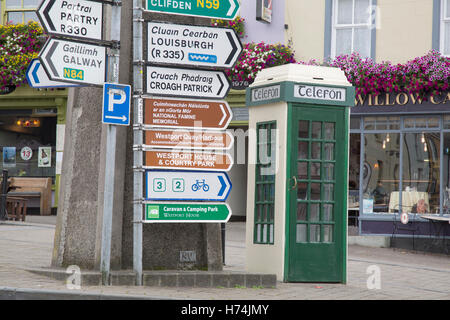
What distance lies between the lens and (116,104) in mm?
8438

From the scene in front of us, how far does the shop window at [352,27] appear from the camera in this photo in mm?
18375

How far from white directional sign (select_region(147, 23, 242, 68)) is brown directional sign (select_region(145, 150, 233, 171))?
1.10 metres

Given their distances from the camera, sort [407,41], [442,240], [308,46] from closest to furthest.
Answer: [442,240] < [407,41] < [308,46]

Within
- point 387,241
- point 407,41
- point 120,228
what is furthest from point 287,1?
point 120,228

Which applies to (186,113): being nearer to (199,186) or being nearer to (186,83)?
(186,83)

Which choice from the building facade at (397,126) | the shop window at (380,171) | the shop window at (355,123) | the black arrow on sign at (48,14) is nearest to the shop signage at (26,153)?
the building facade at (397,126)

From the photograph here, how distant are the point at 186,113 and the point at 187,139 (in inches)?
12.7

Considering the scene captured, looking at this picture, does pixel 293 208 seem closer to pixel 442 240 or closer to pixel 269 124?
pixel 269 124

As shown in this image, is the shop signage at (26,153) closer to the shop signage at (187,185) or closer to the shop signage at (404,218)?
the shop signage at (404,218)

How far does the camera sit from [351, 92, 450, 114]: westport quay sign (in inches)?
658

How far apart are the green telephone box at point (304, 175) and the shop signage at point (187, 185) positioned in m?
0.99

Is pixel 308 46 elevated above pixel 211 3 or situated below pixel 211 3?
above

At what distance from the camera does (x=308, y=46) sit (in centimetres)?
1908
